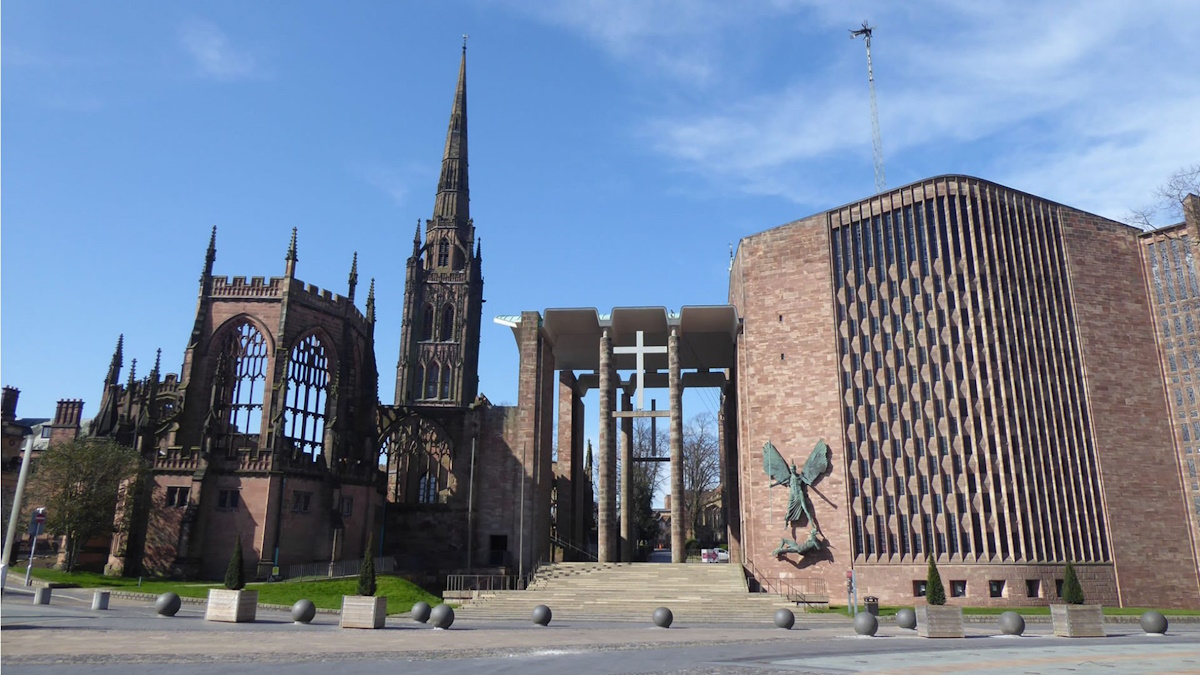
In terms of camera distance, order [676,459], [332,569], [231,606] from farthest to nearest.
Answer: [676,459]
[332,569]
[231,606]

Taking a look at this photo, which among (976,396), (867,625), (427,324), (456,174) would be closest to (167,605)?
(867,625)

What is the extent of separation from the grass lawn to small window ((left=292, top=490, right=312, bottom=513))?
6813mm

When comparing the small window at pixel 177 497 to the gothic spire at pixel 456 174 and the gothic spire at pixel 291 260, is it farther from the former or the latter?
the gothic spire at pixel 456 174

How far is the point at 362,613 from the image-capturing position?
24.1 metres

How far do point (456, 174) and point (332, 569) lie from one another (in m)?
68.0

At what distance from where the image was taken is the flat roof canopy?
49000 millimetres

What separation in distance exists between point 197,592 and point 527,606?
597 inches

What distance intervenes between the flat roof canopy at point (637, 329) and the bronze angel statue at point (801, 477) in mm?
9380

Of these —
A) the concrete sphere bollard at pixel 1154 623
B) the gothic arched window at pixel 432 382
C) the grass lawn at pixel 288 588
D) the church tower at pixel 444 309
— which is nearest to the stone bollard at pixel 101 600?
the grass lawn at pixel 288 588

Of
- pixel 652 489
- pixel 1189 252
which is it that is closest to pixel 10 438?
pixel 652 489

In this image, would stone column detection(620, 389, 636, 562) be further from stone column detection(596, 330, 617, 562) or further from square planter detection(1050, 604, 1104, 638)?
square planter detection(1050, 604, 1104, 638)

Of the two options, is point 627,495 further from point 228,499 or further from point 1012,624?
point 1012,624

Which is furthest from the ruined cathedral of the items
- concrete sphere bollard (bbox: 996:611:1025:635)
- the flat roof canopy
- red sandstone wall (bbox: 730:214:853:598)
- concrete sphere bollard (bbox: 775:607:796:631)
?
concrete sphere bollard (bbox: 996:611:1025:635)

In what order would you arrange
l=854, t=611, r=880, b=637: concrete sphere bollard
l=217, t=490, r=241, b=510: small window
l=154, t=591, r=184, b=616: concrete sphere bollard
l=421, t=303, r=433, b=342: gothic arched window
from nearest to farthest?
l=854, t=611, r=880, b=637: concrete sphere bollard, l=154, t=591, r=184, b=616: concrete sphere bollard, l=217, t=490, r=241, b=510: small window, l=421, t=303, r=433, b=342: gothic arched window
